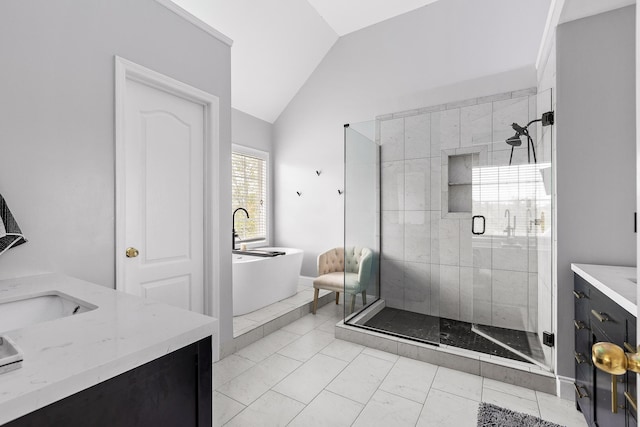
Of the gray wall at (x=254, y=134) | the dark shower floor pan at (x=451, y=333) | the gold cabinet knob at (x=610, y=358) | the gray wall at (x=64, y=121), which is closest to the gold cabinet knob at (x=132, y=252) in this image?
the gray wall at (x=64, y=121)

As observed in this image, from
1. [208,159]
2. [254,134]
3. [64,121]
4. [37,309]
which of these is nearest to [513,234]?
[208,159]

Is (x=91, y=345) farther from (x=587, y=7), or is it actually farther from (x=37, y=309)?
(x=587, y=7)

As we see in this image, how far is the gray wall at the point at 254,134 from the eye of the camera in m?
4.29

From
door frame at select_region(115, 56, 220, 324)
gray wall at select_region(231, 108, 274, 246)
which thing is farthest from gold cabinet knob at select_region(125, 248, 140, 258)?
gray wall at select_region(231, 108, 274, 246)

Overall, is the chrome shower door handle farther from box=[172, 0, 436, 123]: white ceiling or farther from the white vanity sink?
the white vanity sink

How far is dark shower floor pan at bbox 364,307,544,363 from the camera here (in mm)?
2383

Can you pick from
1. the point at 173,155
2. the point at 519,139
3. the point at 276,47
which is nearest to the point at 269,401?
the point at 173,155

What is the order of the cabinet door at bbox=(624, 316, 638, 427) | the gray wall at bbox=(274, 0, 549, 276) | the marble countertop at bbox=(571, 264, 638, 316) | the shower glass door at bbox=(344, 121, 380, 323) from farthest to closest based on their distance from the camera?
the shower glass door at bbox=(344, 121, 380, 323) < the gray wall at bbox=(274, 0, 549, 276) < the marble countertop at bbox=(571, 264, 638, 316) < the cabinet door at bbox=(624, 316, 638, 427)

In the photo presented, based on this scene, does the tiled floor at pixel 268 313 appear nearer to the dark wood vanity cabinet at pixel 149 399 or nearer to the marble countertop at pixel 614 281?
the dark wood vanity cabinet at pixel 149 399

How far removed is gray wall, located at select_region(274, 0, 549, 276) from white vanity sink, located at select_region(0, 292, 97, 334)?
3333 millimetres

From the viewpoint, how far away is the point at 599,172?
1.87m

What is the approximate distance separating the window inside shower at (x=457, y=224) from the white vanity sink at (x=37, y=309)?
7.68 ft

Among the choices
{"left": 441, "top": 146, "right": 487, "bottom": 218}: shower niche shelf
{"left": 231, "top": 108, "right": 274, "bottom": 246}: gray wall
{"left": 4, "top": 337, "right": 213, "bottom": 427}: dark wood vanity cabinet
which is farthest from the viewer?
{"left": 231, "top": 108, "right": 274, "bottom": 246}: gray wall

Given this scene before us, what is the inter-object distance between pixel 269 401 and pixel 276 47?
143 inches
